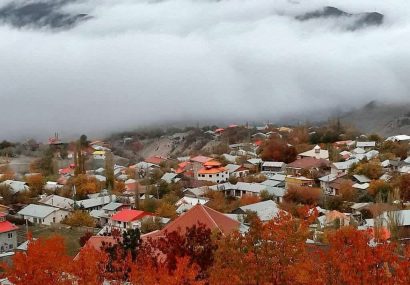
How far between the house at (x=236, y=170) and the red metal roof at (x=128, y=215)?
610 inches

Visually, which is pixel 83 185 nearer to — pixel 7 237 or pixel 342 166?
pixel 7 237

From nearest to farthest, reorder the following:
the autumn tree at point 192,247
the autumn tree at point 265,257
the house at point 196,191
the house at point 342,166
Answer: the autumn tree at point 265,257, the autumn tree at point 192,247, the house at point 196,191, the house at point 342,166

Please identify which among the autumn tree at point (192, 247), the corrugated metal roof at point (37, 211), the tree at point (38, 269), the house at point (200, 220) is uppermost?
the tree at point (38, 269)

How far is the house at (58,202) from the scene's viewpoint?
1667 inches

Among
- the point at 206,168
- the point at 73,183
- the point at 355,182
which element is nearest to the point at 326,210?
the point at 355,182

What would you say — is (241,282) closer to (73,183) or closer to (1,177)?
(73,183)

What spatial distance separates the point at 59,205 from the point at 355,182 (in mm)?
21744

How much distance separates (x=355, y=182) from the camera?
42719 mm

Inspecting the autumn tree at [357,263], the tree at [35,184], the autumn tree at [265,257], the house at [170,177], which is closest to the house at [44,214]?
the tree at [35,184]

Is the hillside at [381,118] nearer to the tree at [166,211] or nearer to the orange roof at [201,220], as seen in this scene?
the tree at [166,211]

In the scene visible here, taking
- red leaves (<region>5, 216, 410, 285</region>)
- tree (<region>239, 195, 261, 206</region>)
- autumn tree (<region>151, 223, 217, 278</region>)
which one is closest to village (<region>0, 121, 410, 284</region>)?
tree (<region>239, 195, 261, 206</region>)

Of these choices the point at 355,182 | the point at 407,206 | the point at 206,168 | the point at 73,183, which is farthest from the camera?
→ the point at 206,168

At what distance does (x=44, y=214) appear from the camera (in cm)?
3969

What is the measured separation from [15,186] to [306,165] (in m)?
24.9
